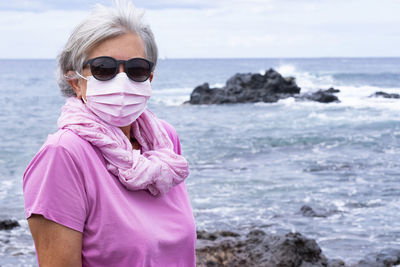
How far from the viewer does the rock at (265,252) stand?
6836 mm

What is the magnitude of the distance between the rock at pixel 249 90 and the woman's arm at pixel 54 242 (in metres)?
35.6

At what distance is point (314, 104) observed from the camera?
3612 centimetres

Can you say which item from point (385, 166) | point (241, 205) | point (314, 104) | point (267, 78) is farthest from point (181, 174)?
point (267, 78)

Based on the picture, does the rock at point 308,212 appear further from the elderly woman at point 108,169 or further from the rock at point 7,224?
the elderly woman at point 108,169

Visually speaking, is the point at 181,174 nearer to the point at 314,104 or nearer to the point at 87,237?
the point at 87,237

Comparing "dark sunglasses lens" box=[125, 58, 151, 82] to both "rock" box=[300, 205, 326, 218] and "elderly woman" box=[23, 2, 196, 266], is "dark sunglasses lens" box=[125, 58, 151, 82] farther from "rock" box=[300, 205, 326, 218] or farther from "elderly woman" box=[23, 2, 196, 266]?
"rock" box=[300, 205, 326, 218]

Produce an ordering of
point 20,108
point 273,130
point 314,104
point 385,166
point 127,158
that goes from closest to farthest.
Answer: point 127,158 < point 385,166 < point 273,130 < point 314,104 < point 20,108

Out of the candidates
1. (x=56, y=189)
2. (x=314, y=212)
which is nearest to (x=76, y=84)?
(x=56, y=189)

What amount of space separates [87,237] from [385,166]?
51.1 ft

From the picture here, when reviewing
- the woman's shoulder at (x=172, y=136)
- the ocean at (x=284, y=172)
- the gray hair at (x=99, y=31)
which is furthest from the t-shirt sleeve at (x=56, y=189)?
the ocean at (x=284, y=172)

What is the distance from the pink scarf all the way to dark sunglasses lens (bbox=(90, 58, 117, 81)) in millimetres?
123

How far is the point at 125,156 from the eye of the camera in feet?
6.24

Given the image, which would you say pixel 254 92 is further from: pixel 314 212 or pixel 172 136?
pixel 172 136

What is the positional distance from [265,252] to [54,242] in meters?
5.61
